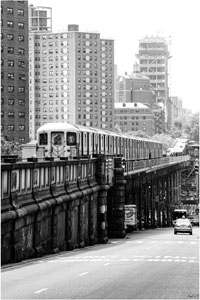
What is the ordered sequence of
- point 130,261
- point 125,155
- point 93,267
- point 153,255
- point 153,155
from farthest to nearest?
point 153,155, point 125,155, point 153,255, point 130,261, point 93,267

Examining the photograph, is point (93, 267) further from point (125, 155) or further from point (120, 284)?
point (125, 155)

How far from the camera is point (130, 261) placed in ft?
137

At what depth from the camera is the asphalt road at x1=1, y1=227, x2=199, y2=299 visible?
26875 mm

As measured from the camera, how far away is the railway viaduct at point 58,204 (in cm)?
3903

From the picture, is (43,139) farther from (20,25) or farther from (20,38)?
(20,25)

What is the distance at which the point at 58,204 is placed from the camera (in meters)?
48.4

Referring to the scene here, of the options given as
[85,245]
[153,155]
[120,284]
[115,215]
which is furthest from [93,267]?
[153,155]

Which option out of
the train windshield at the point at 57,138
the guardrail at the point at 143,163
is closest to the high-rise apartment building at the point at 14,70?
the guardrail at the point at 143,163

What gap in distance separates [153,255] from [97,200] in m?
19.1

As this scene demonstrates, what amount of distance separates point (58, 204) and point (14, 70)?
100332mm

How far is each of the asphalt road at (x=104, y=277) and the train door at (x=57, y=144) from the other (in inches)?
656

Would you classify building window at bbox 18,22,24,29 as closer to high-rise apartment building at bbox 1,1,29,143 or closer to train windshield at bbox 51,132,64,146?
high-rise apartment building at bbox 1,1,29,143

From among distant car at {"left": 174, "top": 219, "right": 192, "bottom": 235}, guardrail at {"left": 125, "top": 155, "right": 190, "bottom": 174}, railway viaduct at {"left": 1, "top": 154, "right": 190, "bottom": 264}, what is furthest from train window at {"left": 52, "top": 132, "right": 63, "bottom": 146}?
distant car at {"left": 174, "top": 219, "right": 192, "bottom": 235}

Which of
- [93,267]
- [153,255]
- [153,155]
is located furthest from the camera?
[153,155]
